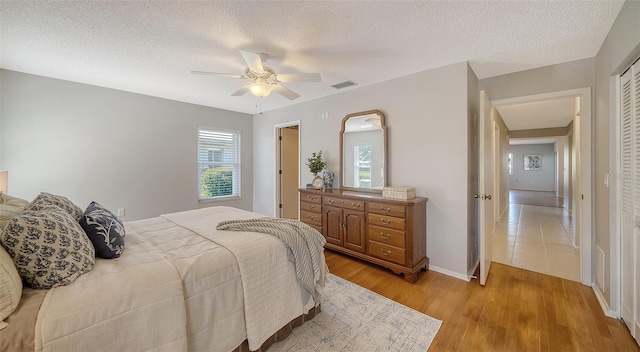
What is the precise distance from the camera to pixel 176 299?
46.4 inches

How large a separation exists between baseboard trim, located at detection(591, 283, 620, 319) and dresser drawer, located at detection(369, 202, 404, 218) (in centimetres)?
176

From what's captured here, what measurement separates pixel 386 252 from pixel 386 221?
1.19 ft

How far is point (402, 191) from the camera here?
2654 mm

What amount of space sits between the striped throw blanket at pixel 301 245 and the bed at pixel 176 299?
2cm

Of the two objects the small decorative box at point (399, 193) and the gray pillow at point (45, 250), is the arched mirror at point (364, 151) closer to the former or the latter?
the small decorative box at point (399, 193)

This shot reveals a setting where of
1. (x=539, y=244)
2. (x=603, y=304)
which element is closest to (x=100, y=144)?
(x=603, y=304)

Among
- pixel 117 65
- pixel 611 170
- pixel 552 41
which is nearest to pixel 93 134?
pixel 117 65

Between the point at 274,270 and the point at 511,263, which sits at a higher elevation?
the point at 274,270

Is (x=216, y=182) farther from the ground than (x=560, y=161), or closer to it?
closer to it

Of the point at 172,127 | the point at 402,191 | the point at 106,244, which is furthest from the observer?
the point at 172,127

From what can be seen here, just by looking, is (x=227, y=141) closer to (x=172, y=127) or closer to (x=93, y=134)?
(x=172, y=127)

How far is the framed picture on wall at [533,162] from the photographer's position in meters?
10.4

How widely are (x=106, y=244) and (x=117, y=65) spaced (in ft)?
7.85

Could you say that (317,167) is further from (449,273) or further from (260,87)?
(449,273)
